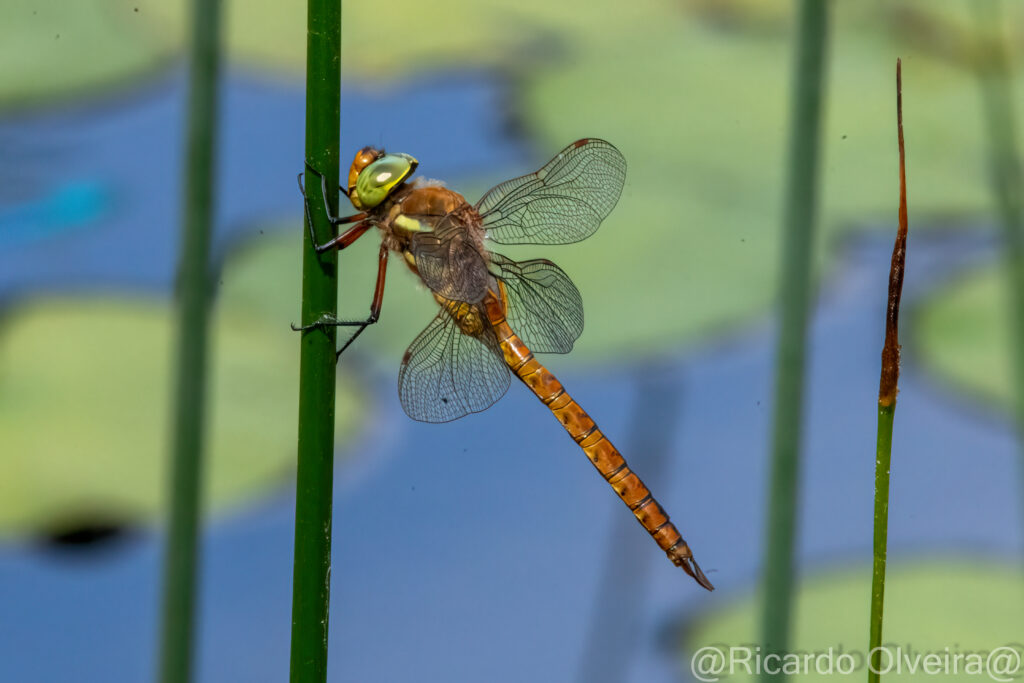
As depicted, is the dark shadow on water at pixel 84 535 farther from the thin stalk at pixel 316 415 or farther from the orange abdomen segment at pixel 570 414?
the thin stalk at pixel 316 415

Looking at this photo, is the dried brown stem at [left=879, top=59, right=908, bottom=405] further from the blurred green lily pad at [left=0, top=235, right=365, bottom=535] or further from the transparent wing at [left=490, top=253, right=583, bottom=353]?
the blurred green lily pad at [left=0, top=235, right=365, bottom=535]

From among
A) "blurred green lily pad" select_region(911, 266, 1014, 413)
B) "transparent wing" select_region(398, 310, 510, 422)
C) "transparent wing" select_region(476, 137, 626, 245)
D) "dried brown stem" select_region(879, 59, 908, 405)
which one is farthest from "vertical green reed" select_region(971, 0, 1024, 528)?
"dried brown stem" select_region(879, 59, 908, 405)

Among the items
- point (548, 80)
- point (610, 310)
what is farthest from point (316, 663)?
point (548, 80)

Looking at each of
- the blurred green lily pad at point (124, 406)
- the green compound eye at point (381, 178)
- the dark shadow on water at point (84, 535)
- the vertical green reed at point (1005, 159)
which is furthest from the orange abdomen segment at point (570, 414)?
the vertical green reed at point (1005, 159)

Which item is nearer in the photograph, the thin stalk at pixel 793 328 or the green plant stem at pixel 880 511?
the green plant stem at pixel 880 511

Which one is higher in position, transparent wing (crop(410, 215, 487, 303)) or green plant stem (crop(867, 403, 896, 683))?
transparent wing (crop(410, 215, 487, 303))
